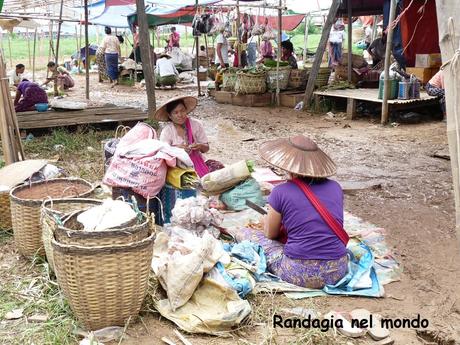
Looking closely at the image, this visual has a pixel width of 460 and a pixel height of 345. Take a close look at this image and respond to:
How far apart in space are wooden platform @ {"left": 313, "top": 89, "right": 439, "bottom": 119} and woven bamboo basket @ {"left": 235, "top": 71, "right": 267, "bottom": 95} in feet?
3.71

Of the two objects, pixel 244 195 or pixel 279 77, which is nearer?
pixel 244 195

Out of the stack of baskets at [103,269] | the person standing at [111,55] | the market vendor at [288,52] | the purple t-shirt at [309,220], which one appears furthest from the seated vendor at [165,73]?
the stack of baskets at [103,269]

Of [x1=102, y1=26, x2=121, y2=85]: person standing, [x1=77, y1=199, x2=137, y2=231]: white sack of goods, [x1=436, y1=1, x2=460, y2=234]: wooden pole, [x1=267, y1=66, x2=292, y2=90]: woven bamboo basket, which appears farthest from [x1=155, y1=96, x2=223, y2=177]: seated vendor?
[x1=102, y1=26, x2=121, y2=85]: person standing

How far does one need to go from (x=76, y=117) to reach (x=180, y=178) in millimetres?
4676

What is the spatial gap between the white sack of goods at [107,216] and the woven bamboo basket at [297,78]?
8924 millimetres

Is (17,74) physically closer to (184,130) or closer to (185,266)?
(184,130)

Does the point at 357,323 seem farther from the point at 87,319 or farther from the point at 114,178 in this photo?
the point at 114,178

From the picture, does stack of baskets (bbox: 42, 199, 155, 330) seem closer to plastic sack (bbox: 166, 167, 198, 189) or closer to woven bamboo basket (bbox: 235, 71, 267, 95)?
plastic sack (bbox: 166, 167, 198, 189)

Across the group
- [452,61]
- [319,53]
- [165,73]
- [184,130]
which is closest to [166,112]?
[184,130]

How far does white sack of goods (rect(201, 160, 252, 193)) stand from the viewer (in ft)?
15.0

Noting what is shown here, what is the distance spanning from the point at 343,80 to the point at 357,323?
9732 mm

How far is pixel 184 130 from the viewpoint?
4953 millimetres

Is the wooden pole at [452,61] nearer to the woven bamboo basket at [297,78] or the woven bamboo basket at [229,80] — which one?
the woven bamboo basket at [297,78]

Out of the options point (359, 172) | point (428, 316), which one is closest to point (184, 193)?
point (428, 316)
